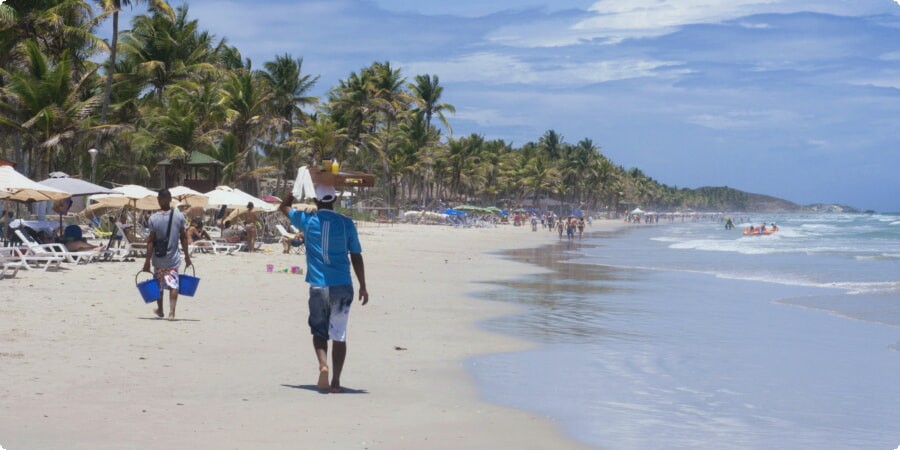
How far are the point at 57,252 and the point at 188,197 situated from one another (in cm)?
781

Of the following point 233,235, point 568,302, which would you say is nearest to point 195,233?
point 233,235

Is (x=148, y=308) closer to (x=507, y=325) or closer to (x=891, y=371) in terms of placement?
(x=507, y=325)

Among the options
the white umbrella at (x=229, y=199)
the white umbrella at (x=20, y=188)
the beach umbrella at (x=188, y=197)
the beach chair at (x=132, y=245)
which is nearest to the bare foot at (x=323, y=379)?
the white umbrella at (x=20, y=188)

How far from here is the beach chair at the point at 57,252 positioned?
15.8 m

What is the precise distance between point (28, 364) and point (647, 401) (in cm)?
484

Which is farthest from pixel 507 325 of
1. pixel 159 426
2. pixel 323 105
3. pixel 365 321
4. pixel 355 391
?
pixel 323 105

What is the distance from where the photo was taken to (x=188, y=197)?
2450cm

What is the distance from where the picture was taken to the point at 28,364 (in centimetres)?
739

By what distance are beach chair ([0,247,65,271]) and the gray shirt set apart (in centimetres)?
529

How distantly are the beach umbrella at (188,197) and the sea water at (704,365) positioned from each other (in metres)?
8.63

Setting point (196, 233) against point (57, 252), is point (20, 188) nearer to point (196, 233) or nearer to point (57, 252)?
point (57, 252)

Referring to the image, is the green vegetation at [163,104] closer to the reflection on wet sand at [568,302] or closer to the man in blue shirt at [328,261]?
the reflection on wet sand at [568,302]

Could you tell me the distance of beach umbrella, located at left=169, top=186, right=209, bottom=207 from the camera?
23984 millimetres

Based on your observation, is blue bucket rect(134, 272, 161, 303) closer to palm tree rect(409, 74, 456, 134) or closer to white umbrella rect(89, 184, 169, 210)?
white umbrella rect(89, 184, 169, 210)
